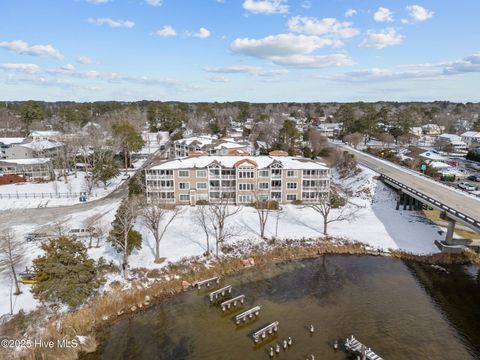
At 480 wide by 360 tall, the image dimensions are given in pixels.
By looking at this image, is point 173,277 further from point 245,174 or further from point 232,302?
point 245,174

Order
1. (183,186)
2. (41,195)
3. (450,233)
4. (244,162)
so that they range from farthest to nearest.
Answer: (41,195), (183,186), (244,162), (450,233)

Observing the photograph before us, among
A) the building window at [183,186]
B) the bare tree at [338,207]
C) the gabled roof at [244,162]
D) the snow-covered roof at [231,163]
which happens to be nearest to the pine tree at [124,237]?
the building window at [183,186]

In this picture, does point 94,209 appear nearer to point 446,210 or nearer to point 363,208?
point 363,208

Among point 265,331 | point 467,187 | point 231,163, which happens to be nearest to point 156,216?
point 265,331

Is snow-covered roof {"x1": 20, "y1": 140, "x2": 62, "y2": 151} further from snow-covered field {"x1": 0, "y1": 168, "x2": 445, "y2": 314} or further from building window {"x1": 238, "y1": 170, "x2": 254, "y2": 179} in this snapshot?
building window {"x1": 238, "y1": 170, "x2": 254, "y2": 179}

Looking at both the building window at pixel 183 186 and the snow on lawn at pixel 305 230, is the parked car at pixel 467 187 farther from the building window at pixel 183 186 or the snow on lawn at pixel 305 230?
the building window at pixel 183 186

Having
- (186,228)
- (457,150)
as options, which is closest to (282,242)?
(186,228)
